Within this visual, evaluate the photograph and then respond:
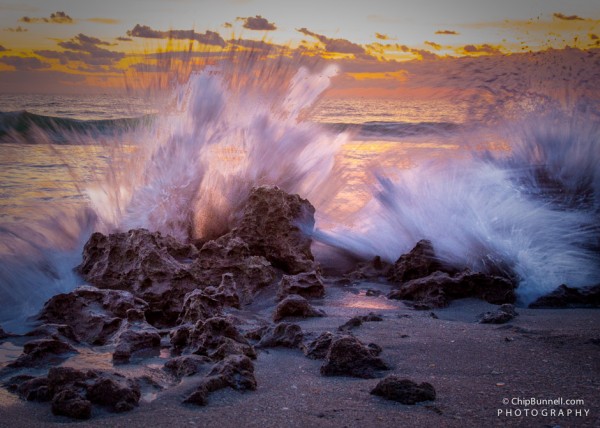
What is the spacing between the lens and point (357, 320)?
13.0ft

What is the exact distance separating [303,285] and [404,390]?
2341mm

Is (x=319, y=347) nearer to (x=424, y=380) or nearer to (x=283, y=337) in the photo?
(x=283, y=337)

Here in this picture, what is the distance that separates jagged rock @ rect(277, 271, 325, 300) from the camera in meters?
4.91

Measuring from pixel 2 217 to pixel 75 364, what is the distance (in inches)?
182

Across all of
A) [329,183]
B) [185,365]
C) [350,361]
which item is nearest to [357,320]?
[350,361]

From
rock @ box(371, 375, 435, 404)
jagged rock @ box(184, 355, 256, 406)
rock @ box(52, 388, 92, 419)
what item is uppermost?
rock @ box(371, 375, 435, 404)

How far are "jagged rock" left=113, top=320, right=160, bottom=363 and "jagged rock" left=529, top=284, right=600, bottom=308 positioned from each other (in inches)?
104

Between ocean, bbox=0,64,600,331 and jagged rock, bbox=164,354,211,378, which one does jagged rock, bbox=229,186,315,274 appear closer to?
ocean, bbox=0,64,600,331

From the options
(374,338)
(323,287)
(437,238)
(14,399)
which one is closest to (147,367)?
(14,399)

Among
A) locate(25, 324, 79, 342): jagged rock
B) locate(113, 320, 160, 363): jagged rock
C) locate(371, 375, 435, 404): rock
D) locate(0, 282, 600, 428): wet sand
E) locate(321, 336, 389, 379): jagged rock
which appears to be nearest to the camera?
locate(0, 282, 600, 428): wet sand

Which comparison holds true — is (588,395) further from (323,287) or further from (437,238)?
(437,238)

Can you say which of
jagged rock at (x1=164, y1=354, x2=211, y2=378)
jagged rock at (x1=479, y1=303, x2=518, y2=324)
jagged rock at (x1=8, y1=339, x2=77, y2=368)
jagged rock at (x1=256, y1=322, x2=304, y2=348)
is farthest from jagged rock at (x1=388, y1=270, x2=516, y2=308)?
jagged rock at (x1=8, y1=339, x2=77, y2=368)

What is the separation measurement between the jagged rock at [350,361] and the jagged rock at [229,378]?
14.3 inches

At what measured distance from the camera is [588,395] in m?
2.63
